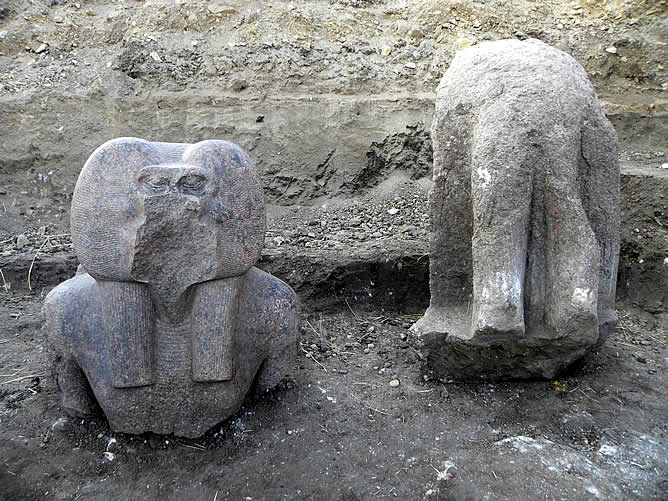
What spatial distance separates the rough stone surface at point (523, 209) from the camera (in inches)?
90.6

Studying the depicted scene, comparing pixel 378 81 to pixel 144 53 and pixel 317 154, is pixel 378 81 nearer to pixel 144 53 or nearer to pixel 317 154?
pixel 317 154

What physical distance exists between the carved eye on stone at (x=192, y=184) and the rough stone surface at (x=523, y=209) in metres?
1.02

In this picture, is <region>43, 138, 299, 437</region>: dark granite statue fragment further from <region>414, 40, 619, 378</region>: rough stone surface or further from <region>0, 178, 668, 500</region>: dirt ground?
<region>414, 40, 619, 378</region>: rough stone surface

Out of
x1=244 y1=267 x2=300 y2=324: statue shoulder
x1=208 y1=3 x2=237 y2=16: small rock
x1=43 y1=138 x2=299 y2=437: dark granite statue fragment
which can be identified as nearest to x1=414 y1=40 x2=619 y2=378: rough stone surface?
x1=244 y1=267 x2=300 y2=324: statue shoulder

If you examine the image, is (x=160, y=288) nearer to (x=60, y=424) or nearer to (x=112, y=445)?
(x=112, y=445)

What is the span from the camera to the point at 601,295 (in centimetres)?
263

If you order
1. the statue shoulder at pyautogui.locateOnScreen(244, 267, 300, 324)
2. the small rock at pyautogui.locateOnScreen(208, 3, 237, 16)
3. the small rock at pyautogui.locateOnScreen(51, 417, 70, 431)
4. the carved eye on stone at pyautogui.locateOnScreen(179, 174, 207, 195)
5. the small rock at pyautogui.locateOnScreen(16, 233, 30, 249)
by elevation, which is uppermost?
the small rock at pyautogui.locateOnScreen(208, 3, 237, 16)

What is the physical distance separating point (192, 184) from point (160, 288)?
0.41m

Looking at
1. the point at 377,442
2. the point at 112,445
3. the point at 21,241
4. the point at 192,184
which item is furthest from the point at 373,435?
the point at 21,241

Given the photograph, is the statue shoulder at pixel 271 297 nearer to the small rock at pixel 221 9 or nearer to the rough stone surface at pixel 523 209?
the rough stone surface at pixel 523 209

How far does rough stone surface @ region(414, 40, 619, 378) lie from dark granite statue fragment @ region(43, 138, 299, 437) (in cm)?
87

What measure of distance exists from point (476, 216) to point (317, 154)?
2.24m

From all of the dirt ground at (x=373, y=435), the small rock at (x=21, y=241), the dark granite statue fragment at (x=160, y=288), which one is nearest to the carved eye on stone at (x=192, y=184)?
the dark granite statue fragment at (x=160, y=288)

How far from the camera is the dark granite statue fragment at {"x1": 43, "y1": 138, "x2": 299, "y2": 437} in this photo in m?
2.17
